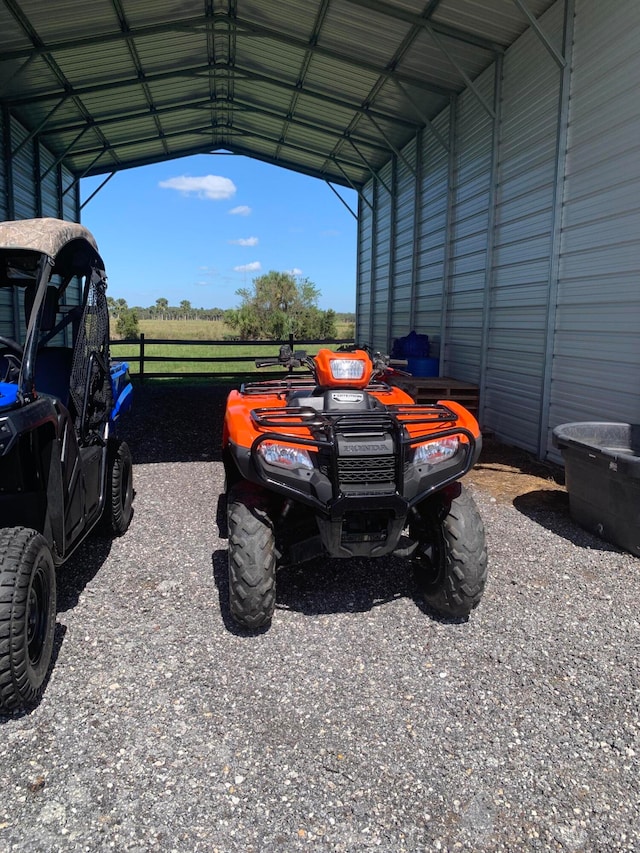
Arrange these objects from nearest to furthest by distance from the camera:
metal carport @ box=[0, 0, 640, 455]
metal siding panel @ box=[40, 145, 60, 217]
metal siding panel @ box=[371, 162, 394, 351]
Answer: metal carport @ box=[0, 0, 640, 455] < metal siding panel @ box=[40, 145, 60, 217] < metal siding panel @ box=[371, 162, 394, 351]

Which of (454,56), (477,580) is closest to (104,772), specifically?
(477,580)

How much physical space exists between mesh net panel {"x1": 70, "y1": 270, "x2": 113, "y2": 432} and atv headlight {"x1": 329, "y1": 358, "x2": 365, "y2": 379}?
1.52 metres

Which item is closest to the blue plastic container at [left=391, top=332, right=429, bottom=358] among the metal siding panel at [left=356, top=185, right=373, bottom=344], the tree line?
the metal siding panel at [left=356, top=185, right=373, bottom=344]

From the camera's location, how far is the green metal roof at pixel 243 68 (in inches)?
330

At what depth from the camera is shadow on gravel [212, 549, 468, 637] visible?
3.59 metres

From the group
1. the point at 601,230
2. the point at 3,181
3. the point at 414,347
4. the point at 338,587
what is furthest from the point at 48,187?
the point at 338,587

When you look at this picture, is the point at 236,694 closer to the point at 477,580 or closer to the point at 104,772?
the point at 104,772

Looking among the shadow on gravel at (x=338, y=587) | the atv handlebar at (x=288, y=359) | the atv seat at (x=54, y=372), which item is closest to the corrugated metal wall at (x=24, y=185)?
the atv seat at (x=54, y=372)

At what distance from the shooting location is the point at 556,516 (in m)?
5.41

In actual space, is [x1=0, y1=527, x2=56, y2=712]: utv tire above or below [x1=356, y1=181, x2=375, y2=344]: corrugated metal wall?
below

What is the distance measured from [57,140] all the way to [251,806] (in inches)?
602

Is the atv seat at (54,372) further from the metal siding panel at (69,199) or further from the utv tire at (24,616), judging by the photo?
the metal siding panel at (69,199)

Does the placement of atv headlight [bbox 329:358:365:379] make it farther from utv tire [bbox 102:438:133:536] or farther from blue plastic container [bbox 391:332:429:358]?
blue plastic container [bbox 391:332:429:358]

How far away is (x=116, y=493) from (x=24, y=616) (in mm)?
2138
